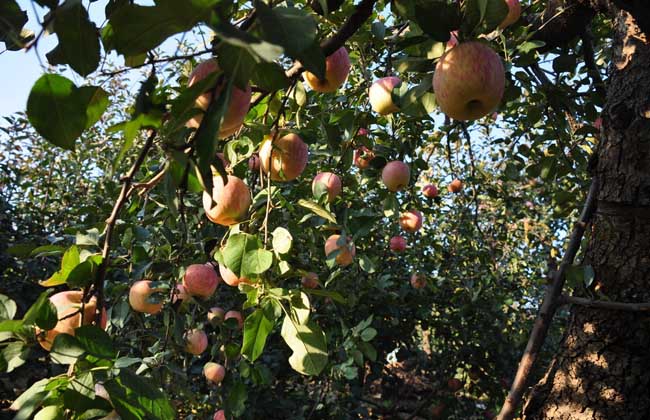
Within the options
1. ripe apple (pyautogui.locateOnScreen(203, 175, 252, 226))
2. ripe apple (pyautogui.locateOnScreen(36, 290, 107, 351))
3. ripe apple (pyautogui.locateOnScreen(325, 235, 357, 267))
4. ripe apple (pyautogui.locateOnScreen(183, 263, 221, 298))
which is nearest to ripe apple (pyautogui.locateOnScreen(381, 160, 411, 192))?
ripe apple (pyautogui.locateOnScreen(325, 235, 357, 267))

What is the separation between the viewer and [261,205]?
127cm

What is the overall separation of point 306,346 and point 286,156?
0.42 m

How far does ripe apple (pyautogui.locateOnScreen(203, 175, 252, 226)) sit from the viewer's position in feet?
3.69

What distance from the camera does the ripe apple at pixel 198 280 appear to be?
161 centimetres

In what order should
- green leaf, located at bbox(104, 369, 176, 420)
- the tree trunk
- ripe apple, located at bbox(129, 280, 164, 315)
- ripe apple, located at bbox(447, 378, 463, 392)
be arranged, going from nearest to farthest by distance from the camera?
green leaf, located at bbox(104, 369, 176, 420), the tree trunk, ripe apple, located at bbox(129, 280, 164, 315), ripe apple, located at bbox(447, 378, 463, 392)

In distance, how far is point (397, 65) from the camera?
96cm

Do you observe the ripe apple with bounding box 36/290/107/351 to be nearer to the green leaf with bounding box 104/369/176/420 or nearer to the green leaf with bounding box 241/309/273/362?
the green leaf with bounding box 104/369/176/420

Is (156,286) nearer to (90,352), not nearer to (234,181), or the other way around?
(234,181)

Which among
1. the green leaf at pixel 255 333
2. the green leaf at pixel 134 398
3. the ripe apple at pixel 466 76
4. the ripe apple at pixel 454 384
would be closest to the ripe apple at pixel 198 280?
the green leaf at pixel 255 333

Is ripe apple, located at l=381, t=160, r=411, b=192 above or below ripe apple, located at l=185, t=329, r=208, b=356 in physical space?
above

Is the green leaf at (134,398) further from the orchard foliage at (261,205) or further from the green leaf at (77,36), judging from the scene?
the green leaf at (77,36)

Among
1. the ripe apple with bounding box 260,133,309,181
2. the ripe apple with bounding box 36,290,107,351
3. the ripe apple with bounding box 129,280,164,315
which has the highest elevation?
the ripe apple with bounding box 260,133,309,181

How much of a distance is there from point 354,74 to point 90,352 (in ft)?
7.25

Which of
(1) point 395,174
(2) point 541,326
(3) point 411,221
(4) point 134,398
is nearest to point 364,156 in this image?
(1) point 395,174
